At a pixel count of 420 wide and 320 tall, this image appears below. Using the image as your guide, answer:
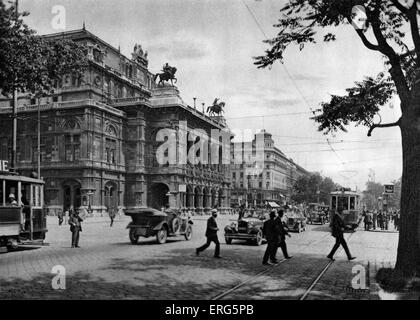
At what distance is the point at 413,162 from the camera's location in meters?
9.20

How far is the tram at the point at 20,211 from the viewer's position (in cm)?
1435

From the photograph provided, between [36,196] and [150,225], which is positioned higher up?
[36,196]

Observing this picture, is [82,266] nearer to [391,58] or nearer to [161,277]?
[161,277]

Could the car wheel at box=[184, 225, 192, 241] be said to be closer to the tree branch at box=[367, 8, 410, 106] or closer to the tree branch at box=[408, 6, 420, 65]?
the tree branch at box=[367, 8, 410, 106]

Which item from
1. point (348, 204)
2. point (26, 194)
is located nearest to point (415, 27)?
point (26, 194)

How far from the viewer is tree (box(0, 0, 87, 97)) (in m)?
12.8

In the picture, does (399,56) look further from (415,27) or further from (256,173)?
(256,173)

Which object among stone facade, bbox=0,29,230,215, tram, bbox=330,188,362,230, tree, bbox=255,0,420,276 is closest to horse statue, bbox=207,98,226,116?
stone facade, bbox=0,29,230,215

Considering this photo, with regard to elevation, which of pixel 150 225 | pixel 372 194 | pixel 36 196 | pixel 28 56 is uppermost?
pixel 28 56

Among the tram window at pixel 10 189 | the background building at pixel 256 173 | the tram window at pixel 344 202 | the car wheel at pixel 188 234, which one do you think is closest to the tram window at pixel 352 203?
the tram window at pixel 344 202

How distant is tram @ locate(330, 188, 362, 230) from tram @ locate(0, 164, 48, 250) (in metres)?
21.2

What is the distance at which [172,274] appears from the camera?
393 inches

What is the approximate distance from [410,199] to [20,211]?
42.3ft

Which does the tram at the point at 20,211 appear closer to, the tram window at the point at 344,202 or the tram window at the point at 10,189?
the tram window at the point at 10,189
